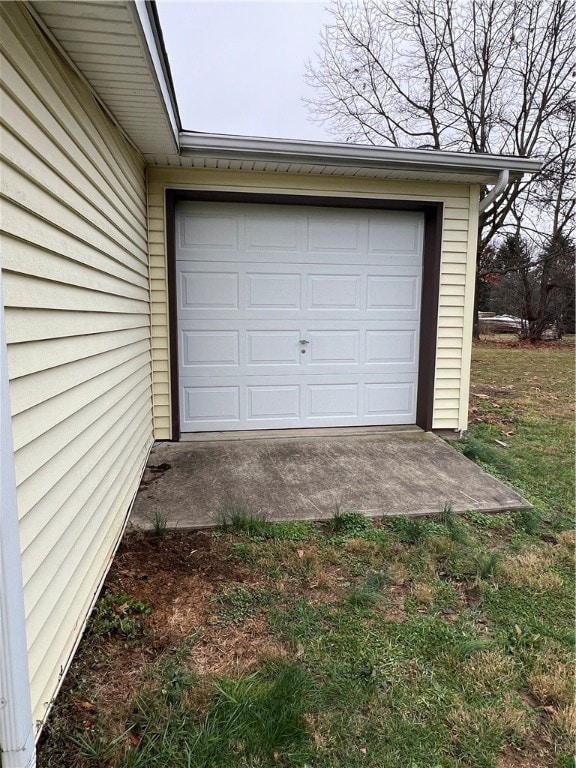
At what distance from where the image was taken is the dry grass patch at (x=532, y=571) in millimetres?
2404

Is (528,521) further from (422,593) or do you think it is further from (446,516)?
(422,593)

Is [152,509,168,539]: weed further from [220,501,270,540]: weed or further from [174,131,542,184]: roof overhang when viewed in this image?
[174,131,542,184]: roof overhang

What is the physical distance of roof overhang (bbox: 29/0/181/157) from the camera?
1.64 meters

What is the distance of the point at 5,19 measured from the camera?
1.39 meters

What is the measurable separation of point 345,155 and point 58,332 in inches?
124

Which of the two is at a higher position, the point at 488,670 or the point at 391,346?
the point at 391,346

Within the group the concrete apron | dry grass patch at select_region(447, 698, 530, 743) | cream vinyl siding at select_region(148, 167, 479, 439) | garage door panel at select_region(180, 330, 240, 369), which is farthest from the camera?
garage door panel at select_region(180, 330, 240, 369)

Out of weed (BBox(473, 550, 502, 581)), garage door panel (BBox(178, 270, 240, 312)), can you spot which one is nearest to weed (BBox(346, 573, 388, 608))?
weed (BBox(473, 550, 502, 581))

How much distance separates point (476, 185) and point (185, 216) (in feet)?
9.65

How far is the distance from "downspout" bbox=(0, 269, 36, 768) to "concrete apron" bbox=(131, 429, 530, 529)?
5.45ft

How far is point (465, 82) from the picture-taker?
1352 centimetres

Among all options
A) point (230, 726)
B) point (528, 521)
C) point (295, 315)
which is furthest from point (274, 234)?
point (230, 726)

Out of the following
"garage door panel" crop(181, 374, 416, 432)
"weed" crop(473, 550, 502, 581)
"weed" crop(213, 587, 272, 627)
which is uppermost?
"garage door panel" crop(181, 374, 416, 432)

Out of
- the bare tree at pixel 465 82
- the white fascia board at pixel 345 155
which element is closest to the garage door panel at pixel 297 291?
the white fascia board at pixel 345 155
